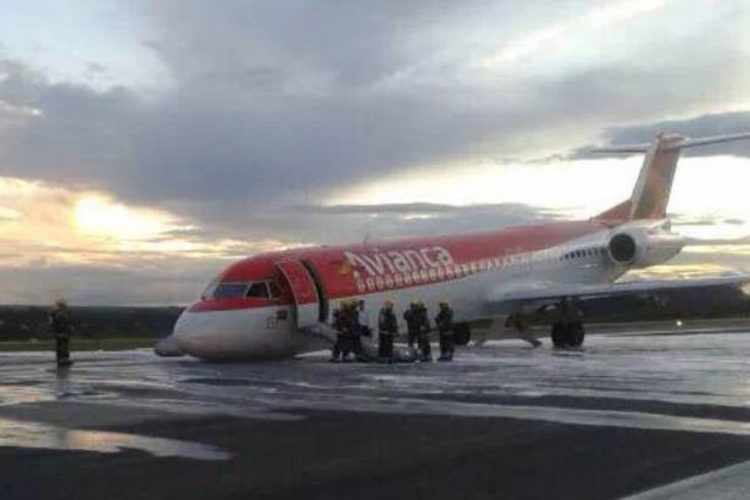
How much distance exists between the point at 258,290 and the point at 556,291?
12.9m

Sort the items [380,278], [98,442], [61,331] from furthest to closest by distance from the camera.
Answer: [380,278] < [61,331] < [98,442]

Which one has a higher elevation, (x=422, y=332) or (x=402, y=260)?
(x=402, y=260)

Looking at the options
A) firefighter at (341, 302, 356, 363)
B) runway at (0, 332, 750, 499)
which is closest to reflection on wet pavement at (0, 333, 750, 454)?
runway at (0, 332, 750, 499)

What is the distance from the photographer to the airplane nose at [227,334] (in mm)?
28625

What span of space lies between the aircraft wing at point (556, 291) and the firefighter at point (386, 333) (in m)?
8.95

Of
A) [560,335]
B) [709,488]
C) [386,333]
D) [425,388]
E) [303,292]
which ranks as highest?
[303,292]

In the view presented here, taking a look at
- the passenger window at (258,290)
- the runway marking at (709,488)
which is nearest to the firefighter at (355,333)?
the passenger window at (258,290)

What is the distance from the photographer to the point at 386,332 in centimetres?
2967

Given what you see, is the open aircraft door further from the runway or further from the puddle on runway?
the puddle on runway

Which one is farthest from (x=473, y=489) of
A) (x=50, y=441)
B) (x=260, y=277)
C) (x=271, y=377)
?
(x=260, y=277)

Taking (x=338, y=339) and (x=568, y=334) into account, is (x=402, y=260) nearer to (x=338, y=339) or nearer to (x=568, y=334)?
(x=338, y=339)

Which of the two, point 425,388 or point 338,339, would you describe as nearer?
point 425,388

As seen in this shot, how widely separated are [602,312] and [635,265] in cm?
5405

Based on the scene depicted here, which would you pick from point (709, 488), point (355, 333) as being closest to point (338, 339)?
point (355, 333)
